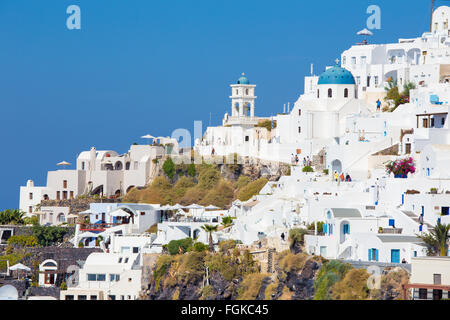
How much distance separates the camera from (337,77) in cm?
7400

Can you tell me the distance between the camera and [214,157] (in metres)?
76.0

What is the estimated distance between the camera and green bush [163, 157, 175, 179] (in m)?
76.9

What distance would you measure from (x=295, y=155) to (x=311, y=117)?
124 inches

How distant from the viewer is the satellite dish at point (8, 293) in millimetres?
58075

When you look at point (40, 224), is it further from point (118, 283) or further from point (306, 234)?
point (306, 234)

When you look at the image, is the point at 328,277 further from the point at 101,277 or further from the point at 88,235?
the point at 88,235

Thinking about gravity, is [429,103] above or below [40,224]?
above

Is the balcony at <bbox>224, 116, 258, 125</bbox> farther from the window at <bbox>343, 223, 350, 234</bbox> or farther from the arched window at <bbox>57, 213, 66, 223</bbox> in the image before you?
the window at <bbox>343, 223, 350, 234</bbox>

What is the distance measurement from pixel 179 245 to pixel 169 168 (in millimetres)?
17451

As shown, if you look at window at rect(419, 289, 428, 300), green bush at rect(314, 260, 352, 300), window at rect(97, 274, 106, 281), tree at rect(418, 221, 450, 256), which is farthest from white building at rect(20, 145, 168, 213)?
window at rect(419, 289, 428, 300)

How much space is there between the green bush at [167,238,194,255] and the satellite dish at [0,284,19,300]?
28.6 ft

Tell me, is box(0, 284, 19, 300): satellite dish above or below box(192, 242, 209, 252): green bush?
below

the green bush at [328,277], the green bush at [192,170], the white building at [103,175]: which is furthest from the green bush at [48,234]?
the green bush at [328,277]
